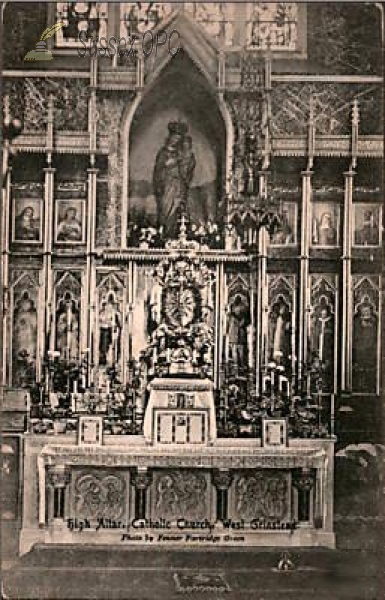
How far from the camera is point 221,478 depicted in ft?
7.24

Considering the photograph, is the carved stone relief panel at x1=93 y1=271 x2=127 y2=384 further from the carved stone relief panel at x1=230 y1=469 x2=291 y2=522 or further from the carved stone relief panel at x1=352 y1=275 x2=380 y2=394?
the carved stone relief panel at x1=352 y1=275 x2=380 y2=394

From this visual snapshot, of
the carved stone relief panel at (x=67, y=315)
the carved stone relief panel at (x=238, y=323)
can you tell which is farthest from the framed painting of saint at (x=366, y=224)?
the carved stone relief panel at (x=67, y=315)

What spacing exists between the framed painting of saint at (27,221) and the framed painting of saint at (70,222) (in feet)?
0.13

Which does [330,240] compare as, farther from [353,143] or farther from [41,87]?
[41,87]

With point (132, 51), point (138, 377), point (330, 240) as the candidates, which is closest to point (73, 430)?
point (138, 377)

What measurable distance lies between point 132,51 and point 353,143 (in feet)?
1.83

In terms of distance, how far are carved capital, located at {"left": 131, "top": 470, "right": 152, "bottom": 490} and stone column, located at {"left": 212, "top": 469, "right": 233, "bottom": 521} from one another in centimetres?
15

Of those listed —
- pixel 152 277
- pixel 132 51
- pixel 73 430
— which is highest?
pixel 132 51

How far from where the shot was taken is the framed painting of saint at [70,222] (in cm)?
222

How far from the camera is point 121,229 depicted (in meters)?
2.22

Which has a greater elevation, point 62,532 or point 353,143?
point 353,143

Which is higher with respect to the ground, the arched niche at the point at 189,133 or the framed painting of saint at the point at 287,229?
the arched niche at the point at 189,133

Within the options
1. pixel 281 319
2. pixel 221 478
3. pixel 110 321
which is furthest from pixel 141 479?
pixel 281 319

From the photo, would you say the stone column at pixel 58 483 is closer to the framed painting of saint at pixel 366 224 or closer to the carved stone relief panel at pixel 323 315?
the carved stone relief panel at pixel 323 315
